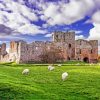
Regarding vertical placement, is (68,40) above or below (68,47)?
above

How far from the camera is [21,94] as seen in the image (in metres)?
29.1

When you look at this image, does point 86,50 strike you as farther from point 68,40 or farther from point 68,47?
point 68,40

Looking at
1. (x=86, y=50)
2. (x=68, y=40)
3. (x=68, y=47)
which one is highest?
(x=68, y=40)

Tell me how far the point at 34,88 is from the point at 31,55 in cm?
8267

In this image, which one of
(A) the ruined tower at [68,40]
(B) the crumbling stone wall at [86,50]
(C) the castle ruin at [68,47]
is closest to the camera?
(C) the castle ruin at [68,47]

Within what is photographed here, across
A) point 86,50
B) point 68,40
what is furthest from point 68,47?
point 86,50

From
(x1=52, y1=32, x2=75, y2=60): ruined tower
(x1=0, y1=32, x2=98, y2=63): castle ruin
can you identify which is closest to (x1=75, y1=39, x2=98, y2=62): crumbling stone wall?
(x1=0, y1=32, x2=98, y2=63): castle ruin

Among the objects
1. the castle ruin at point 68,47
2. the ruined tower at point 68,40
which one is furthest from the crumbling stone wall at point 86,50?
the ruined tower at point 68,40

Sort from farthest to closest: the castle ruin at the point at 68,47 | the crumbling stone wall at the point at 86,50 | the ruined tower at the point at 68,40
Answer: the crumbling stone wall at the point at 86,50 → the ruined tower at the point at 68,40 → the castle ruin at the point at 68,47

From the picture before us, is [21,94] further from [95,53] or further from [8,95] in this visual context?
[95,53]

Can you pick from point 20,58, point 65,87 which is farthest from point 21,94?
point 20,58

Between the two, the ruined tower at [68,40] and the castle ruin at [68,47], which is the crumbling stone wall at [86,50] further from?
the ruined tower at [68,40]

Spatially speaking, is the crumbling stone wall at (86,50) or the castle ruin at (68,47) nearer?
the castle ruin at (68,47)

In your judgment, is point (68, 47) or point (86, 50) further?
point (86, 50)
